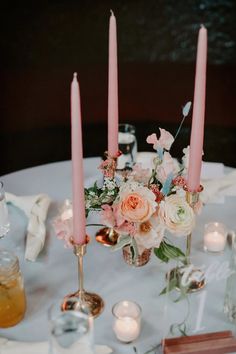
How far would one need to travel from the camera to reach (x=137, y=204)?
116cm

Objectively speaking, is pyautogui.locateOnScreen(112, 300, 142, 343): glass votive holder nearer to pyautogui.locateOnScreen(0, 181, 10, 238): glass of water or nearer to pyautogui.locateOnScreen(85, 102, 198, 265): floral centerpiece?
pyautogui.locateOnScreen(85, 102, 198, 265): floral centerpiece

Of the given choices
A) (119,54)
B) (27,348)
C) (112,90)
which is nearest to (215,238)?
(112,90)

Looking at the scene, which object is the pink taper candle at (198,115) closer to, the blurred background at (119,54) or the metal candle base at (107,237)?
the metal candle base at (107,237)

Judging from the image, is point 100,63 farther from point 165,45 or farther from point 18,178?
point 18,178

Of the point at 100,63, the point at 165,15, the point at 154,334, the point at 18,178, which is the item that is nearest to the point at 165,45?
the point at 165,15

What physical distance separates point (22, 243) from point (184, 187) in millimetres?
481

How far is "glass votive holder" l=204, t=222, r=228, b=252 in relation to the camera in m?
1.45

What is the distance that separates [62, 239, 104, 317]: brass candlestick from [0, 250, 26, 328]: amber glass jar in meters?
0.10

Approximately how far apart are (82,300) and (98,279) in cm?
11

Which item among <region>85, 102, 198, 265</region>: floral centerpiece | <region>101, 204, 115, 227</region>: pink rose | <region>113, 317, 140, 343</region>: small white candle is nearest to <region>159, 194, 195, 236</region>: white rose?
<region>85, 102, 198, 265</region>: floral centerpiece

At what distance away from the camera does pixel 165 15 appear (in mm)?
4125

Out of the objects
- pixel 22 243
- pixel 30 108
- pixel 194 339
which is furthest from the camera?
pixel 30 108

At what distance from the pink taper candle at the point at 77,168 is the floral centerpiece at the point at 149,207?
0.22 feet

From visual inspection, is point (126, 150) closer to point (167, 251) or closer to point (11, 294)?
point (167, 251)
